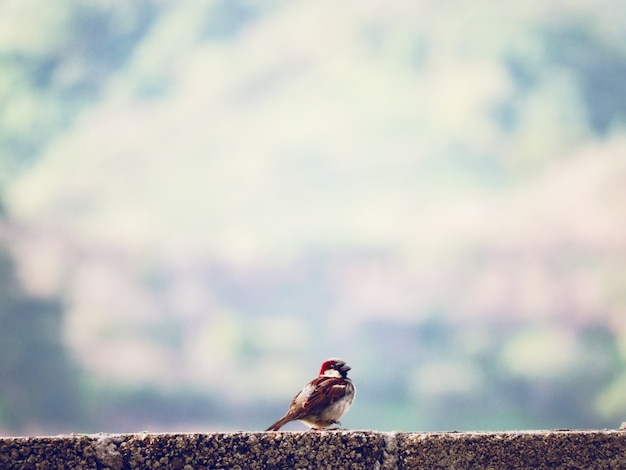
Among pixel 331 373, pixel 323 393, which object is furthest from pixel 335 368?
pixel 323 393

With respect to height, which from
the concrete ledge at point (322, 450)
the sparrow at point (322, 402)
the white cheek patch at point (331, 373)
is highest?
the white cheek patch at point (331, 373)

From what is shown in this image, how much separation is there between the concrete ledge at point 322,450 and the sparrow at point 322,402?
2.35 feet

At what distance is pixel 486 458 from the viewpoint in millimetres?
2578

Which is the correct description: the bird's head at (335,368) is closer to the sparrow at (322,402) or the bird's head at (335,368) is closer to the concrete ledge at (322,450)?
the sparrow at (322,402)

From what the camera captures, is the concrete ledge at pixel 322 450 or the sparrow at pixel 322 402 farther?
the sparrow at pixel 322 402

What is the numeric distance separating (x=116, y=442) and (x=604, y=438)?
6.08 feet

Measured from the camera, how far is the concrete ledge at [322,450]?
2.40 metres

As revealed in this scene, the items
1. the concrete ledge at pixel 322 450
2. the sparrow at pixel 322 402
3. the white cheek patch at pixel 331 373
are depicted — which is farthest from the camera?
the white cheek patch at pixel 331 373

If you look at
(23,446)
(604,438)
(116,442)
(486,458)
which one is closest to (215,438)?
(116,442)

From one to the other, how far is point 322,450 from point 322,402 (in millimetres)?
799

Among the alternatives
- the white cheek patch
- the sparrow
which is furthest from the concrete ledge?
the white cheek patch

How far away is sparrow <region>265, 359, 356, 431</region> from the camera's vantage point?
329 centimetres

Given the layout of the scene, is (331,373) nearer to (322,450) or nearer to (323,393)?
(323,393)

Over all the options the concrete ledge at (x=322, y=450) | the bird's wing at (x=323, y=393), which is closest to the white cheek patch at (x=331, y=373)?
the bird's wing at (x=323, y=393)
